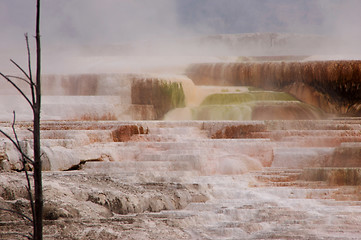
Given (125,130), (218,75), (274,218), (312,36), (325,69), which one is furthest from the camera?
(312,36)

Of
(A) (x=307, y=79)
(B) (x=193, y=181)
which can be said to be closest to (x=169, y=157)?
(B) (x=193, y=181)

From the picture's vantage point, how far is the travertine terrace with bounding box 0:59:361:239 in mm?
3283

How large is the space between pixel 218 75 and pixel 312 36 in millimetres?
8499

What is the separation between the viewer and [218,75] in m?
12.4

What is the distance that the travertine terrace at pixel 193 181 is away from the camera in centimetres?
328

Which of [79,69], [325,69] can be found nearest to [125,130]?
[325,69]

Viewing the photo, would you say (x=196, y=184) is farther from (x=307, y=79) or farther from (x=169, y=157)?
(x=307, y=79)

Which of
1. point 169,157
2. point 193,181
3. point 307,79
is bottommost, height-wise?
point 193,181

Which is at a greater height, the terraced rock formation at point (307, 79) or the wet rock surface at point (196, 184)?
the terraced rock formation at point (307, 79)

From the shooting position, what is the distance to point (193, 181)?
4387 mm

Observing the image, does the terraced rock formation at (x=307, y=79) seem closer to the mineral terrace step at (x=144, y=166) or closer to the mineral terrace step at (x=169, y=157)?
the mineral terrace step at (x=169, y=157)

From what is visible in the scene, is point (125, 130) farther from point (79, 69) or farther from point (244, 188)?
point (79, 69)

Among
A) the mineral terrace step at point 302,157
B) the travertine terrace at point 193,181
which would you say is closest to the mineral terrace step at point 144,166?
the travertine terrace at point 193,181

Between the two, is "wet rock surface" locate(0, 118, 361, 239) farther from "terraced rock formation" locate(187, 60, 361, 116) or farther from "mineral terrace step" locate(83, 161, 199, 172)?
"terraced rock formation" locate(187, 60, 361, 116)
